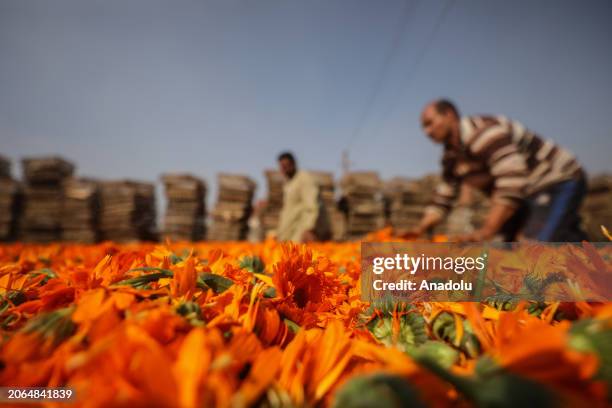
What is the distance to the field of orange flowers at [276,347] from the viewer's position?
249mm

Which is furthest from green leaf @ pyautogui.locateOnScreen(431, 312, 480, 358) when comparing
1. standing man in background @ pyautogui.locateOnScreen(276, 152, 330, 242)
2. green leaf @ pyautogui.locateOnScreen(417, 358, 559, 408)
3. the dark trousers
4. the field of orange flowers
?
standing man in background @ pyautogui.locateOnScreen(276, 152, 330, 242)

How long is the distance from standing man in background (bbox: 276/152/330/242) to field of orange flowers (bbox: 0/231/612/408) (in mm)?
2931

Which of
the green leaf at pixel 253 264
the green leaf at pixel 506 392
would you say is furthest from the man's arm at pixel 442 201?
the green leaf at pixel 506 392

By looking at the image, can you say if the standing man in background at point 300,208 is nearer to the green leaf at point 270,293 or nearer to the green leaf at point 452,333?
the green leaf at point 270,293

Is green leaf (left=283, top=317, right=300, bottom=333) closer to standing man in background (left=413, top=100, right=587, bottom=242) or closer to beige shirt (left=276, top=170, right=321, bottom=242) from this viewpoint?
standing man in background (left=413, top=100, right=587, bottom=242)

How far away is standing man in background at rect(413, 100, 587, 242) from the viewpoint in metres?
2.28

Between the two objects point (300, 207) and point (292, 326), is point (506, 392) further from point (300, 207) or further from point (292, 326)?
point (300, 207)

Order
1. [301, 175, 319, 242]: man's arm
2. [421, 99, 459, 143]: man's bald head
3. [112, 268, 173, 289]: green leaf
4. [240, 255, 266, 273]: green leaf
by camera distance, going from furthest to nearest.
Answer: [301, 175, 319, 242]: man's arm → [421, 99, 459, 143]: man's bald head → [240, 255, 266, 273]: green leaf → [112, 268, 173, 289]: green leaf

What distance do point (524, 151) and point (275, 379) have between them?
271 cm

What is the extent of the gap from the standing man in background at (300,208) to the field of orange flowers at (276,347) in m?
2.93

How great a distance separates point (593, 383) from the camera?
0.24m

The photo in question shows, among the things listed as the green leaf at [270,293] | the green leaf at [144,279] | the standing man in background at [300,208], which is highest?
the green leaf at [144,279]

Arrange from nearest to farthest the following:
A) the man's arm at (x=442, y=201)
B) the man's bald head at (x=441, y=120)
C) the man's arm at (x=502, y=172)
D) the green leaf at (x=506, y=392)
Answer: the green leaf at (x=506, y=392)
the man's arm at (x=502, y=172)
the man's bald head at (x=441, y=120)
the man's arm at (x=442, y=201)

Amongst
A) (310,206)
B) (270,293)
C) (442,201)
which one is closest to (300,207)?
(310,206)
